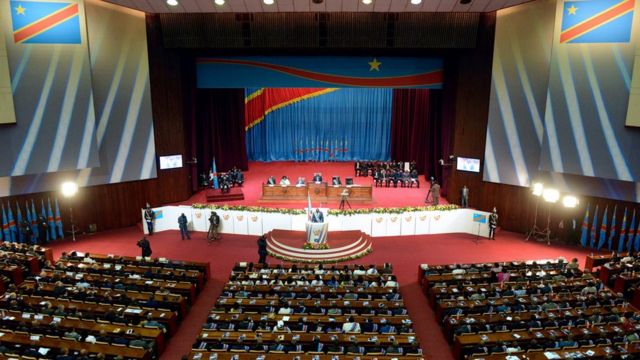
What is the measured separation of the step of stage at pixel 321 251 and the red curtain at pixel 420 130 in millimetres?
7949

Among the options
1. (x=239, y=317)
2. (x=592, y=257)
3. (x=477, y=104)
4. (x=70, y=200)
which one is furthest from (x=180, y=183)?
(x=592, y=257)

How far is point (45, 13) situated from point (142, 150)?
6649mm

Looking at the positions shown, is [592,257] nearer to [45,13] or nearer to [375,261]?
[375,261]

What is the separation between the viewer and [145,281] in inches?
512

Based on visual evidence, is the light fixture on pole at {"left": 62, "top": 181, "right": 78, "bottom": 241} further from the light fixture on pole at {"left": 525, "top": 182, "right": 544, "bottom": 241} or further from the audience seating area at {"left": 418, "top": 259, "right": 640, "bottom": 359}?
the light fixture on pole at {"left": 525, "top": 182, "right": 544, "bottom": 241}

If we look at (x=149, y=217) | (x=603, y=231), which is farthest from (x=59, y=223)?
(x=603, y=231)

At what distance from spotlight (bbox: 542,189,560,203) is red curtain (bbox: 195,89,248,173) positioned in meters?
17.7

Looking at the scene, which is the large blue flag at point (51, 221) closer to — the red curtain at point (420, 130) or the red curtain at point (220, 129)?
the red curtain at point (220, 129)

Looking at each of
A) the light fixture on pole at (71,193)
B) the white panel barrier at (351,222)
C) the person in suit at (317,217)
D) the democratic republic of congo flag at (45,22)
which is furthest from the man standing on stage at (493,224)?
the democratic republic of congo flag at (45,22)

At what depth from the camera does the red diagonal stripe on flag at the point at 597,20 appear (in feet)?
51.0

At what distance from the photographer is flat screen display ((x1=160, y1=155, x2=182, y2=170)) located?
2173 cm

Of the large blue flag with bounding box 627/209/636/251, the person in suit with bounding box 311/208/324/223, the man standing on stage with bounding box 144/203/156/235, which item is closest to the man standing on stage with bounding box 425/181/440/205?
the person in suit with bounding box 311/208/324/223

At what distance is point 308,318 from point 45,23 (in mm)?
15111

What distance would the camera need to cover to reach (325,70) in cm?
2233
